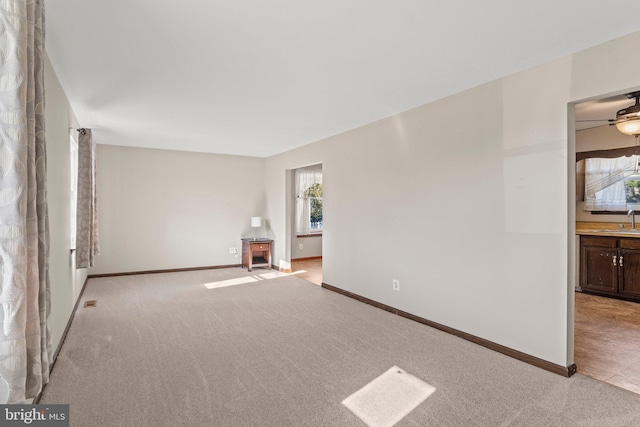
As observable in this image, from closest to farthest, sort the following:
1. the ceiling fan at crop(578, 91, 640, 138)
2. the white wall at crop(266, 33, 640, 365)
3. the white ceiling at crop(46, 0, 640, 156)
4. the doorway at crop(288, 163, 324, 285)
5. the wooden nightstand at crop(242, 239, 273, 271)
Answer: the white ceiling at crop(46, 0, 640, 156) < the white wall at crop(266, 33, 640, 365) < the ceiling fan at crop(578, 91, 640, 138) < the wooden nightstand at crop(242, 239, 273, 271) < the doorway at crop(288, 163, 324, 285)

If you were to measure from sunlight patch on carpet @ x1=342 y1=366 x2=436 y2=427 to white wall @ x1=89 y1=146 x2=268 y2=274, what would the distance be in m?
5.24

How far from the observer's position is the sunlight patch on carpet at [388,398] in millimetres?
2071

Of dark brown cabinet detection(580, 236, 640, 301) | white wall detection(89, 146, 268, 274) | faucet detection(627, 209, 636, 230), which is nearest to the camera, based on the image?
dark brown cabinet detection(580, 236, 640, 301)

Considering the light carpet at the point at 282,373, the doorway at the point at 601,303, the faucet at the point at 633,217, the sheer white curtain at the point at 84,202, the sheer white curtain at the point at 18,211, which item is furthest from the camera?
the faucet at the point at 633,217

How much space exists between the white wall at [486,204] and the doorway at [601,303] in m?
0.29

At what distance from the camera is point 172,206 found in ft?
21.7

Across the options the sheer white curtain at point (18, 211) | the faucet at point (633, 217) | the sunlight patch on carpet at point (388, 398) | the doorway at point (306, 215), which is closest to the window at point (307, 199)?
the doorway at point (306, 215)

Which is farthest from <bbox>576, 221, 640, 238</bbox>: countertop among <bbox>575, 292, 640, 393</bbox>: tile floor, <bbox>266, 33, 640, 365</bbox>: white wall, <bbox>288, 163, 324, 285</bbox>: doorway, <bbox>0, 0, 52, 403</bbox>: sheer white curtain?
<bbox>0, 0, 52, 403</bbox>: sheer white curtain

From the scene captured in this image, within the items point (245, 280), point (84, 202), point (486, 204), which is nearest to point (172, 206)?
point (245, 280)

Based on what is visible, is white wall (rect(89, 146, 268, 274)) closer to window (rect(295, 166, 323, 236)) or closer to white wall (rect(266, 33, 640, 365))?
window (rect(295, 166, 323, 236))

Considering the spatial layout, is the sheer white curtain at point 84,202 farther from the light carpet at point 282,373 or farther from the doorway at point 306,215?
the doorway at point 306,215

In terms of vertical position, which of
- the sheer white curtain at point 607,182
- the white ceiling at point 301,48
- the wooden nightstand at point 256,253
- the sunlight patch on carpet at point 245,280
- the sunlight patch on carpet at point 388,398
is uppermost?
the white ceiling at point 301,48

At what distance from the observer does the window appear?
8328mm

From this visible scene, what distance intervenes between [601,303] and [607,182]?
6.13 feet
